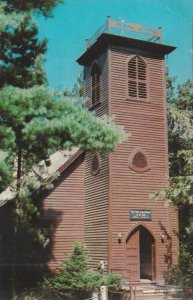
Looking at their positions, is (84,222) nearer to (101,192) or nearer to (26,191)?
(101,192)

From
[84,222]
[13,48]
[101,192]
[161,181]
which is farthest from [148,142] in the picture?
[13,48]

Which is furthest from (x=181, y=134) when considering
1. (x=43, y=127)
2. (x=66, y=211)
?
(x=43, y=127)

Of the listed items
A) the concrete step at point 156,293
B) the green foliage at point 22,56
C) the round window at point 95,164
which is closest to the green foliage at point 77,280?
the concrete step at point 156,293

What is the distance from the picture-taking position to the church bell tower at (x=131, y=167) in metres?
20.0

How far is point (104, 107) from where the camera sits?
857 inches

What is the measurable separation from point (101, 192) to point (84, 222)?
7.03 ft

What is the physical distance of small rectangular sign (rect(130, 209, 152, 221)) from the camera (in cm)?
2016

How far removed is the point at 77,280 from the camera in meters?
17.3

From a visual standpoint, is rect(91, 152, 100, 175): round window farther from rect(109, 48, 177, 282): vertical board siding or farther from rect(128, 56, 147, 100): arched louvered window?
rect(128, 56, 147, 100): arched louvered window

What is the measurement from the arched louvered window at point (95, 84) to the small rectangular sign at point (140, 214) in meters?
6.04

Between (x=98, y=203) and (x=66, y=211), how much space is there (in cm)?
178

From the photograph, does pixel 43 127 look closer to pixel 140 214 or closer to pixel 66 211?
pixel 140 214

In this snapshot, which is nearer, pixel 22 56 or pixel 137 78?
pixel 22 56

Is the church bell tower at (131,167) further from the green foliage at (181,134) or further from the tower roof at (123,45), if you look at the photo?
the green foliage at (181,134)
